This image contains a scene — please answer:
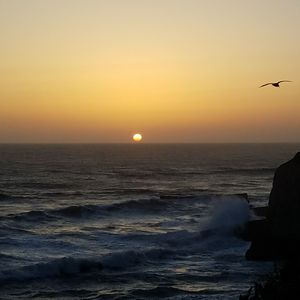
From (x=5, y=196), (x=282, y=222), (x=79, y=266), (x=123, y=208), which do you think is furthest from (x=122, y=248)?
(x=5, y=196)

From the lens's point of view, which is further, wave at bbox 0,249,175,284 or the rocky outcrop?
the rocky outcrop

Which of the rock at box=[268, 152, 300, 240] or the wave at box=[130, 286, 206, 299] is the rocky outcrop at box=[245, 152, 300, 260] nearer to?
the rock at box=[268, 152, 300, 240]

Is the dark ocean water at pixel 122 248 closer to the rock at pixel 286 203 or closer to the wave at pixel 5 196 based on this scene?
the wave at pixel 5 196

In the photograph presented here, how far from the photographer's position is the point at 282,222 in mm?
26672

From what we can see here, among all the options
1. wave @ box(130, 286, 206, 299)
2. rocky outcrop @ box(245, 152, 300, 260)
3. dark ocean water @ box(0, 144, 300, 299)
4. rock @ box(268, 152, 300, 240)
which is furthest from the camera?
rock @ box(268, 152, 300, 240)

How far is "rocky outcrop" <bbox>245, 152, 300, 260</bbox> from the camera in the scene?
26.0 m

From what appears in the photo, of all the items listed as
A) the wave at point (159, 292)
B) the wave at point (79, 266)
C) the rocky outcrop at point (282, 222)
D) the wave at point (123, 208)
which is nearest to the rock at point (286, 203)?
the rocky outcrop at point (282, 222)

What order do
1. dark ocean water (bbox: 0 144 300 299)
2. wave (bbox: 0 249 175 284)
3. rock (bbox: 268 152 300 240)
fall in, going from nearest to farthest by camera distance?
dark ocean water (bbox: 0 144 300 299) → wave (bbox: 0 249 175 284) → rock (bbox: 268 152 300 240)

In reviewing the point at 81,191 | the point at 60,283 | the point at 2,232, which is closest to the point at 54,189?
the point at 81,191

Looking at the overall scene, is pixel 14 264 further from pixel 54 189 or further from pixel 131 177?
pixel 131 177

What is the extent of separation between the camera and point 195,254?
2927cm

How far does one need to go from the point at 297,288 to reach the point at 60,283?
45.4 ft

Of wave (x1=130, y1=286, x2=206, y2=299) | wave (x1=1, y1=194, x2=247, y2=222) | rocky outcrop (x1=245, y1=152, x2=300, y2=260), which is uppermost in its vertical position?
rocky outcrop (x1=245, y1=152, x2=300, y2=260)

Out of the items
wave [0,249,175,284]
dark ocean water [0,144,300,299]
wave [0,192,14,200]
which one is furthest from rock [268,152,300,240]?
wave [0,192,14,200]
